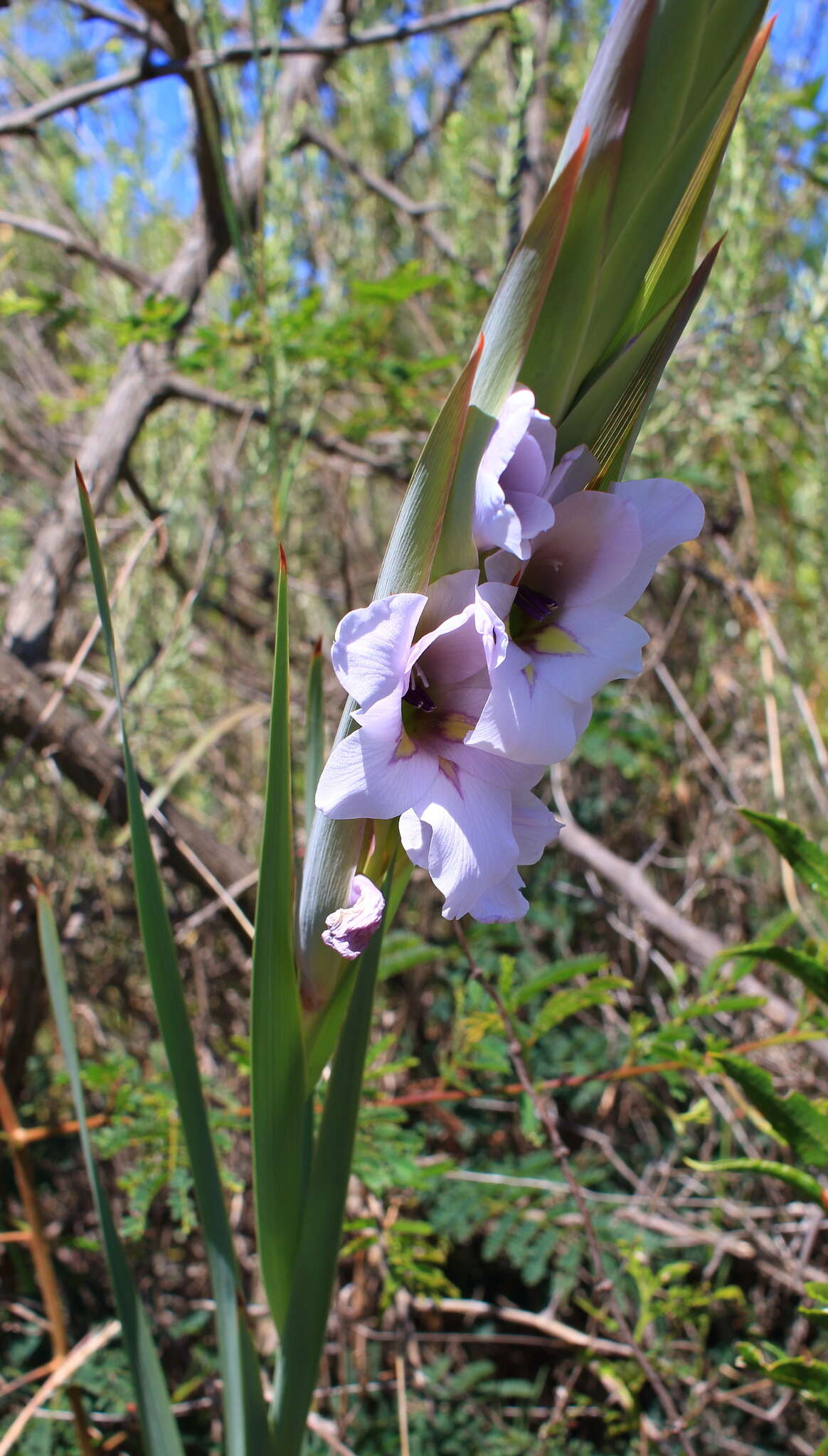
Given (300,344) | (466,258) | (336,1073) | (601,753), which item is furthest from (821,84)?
(336,1073)

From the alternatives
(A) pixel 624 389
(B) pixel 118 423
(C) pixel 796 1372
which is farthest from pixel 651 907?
(B) pixel 118 423

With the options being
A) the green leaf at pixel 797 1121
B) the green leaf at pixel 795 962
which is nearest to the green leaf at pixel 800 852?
the green leaf at pixel 795 962

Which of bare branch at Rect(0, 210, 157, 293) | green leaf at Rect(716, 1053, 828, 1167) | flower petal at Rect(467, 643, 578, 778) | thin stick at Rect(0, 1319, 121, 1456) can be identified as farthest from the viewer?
bare branch at Rect(0, 210, 157, 293)

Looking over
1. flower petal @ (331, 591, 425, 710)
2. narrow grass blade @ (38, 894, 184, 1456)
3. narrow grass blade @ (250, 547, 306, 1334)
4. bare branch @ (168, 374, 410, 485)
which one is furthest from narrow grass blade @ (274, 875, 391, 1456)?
bare branch @ (168, 374, 410, 485)

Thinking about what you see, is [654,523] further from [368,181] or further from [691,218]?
[368,181]

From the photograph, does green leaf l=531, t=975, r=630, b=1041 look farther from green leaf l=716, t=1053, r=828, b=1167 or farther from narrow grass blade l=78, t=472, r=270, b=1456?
narrow grass blade l=78, t=472, r=270, b=1456
